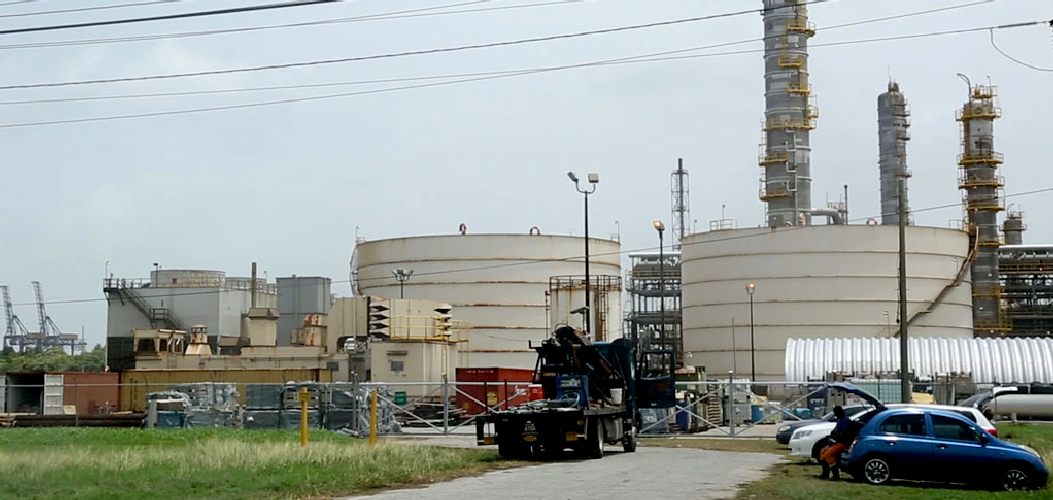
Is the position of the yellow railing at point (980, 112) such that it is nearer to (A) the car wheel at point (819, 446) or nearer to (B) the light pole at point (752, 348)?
(B) the light pole at point (752, 348)

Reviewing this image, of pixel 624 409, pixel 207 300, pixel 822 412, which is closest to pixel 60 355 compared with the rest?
pixel 207 300

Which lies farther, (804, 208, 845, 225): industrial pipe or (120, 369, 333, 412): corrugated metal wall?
(804, 208, 845, 225): industrial pipe

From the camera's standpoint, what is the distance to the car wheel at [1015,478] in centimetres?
2148

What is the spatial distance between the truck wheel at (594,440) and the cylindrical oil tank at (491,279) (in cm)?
4949

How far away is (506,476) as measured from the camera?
911 inches

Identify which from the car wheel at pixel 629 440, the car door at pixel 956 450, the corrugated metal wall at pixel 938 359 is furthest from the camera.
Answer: the corrugated metal wall at pixel 938 359

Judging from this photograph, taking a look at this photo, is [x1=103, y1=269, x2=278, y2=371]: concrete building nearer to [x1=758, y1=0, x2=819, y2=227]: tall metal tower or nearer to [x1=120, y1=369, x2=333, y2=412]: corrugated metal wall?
[x1=120, y1=369, x2=333, y2=412]: corrugated metal wall

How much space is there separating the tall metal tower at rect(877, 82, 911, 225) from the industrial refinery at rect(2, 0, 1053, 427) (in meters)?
0.11

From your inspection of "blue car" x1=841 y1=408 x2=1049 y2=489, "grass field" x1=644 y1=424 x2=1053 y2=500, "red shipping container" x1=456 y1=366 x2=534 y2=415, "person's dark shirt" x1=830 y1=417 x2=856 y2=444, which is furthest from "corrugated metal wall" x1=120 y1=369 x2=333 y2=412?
"blue car" x1=841 y1=408 x2=1049 y2=489

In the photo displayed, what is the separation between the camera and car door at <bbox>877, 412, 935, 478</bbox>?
22.0 metres

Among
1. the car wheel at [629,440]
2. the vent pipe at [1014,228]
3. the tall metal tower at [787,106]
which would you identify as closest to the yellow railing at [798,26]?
the tall metal tower at [787,106]

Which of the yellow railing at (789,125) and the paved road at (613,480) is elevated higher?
the yellow railing at (789,125)

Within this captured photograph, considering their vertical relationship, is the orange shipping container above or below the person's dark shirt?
below

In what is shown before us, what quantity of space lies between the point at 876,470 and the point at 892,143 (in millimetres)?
70619
